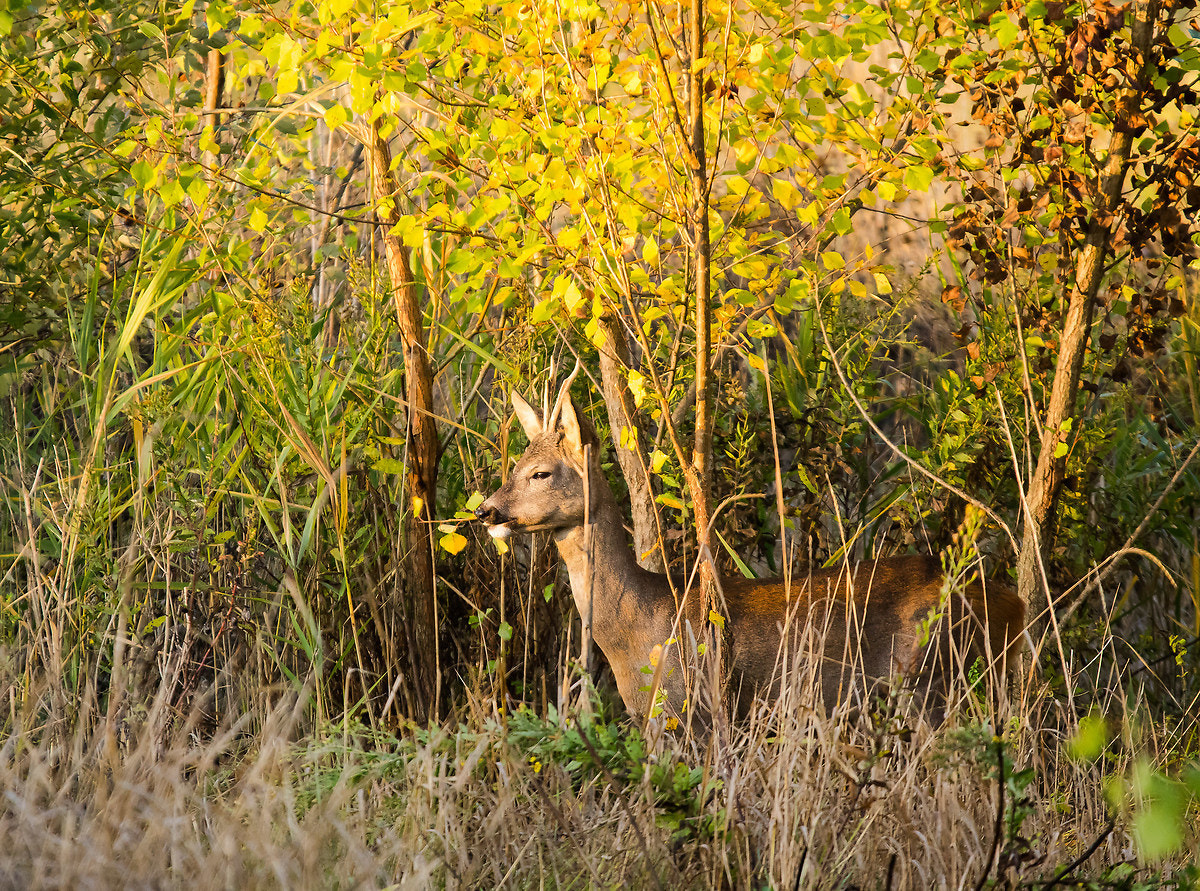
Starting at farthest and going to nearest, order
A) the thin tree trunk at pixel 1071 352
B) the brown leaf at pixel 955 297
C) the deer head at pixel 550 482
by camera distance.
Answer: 1. the brown leaf at pixel 955 297
2. the deer head at pixel 550 482
3. the thin tree trunk at pixel 1071 352

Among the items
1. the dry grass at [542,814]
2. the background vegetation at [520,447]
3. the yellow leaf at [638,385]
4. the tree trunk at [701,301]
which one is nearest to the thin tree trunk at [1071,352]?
the background vegetation at [520,447]

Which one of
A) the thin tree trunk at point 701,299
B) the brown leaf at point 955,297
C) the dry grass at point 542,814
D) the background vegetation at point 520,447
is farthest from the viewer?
the brown leaf at point 955,297

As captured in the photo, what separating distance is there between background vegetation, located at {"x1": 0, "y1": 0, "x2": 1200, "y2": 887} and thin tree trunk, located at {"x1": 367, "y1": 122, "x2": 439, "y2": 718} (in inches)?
0.8

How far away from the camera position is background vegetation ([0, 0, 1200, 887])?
259cm

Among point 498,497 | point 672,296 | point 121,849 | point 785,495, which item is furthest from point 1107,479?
point 121,849

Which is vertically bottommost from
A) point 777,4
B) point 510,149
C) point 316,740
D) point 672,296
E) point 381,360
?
point 316,740

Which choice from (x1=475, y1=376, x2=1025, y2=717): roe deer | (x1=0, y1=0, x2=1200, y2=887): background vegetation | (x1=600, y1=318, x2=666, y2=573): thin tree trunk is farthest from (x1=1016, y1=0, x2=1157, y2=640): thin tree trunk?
(x1=600, y1=318, x2=666, y2=573): thin tree trunk

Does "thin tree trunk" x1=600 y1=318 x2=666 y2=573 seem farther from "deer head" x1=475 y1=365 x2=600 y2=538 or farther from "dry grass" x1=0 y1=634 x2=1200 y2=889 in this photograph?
"dry grass" x1=0 y1=634 x2=1200 y2=889

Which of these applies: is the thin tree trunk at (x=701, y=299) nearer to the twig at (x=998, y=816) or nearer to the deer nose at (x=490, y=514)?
the deer nose at (x=490, y=514)

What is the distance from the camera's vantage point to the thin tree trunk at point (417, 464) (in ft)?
13.4

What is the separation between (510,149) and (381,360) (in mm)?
1276

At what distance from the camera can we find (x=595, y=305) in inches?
126

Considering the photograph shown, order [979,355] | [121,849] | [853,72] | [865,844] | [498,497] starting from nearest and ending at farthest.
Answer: [121,849] → [865,844] → [498,497] → [979,355] → [853,72]

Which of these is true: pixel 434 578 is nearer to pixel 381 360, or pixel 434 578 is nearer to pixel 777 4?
pixel 381 360
